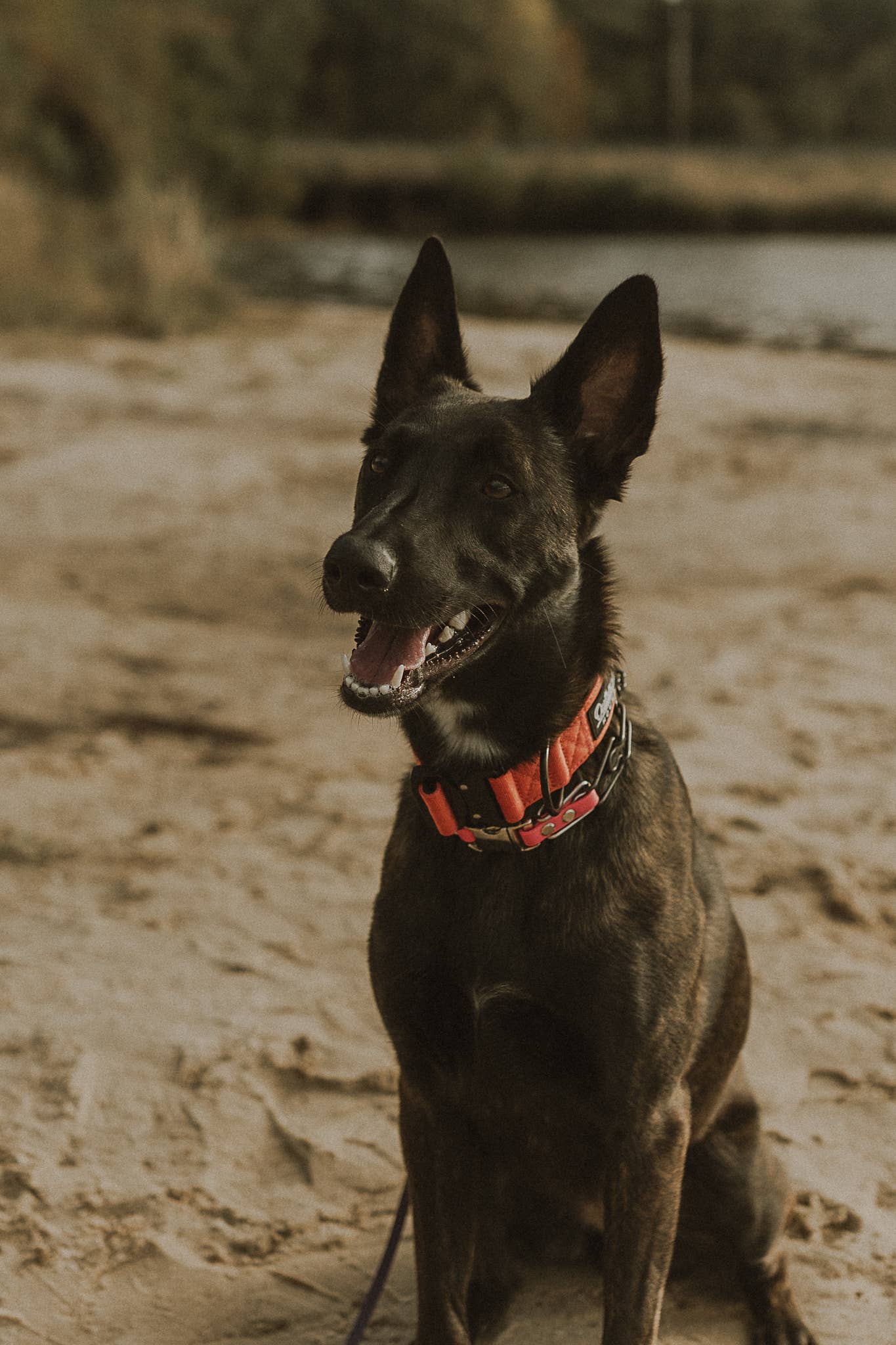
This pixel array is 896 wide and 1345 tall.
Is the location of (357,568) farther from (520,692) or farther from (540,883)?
(540,883)

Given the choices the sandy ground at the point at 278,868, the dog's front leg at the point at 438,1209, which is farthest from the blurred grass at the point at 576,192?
the dog's front leg at the point at 438,1209

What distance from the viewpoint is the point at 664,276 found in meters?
20.3

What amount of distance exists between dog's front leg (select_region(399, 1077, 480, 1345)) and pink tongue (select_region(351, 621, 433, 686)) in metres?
0.73

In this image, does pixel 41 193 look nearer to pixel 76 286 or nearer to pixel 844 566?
pixel 76 286

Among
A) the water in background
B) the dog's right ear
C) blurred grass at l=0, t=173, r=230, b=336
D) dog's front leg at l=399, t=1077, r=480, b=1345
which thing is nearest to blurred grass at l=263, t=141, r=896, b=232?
the water in background

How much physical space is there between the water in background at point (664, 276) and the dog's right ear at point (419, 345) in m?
9.54

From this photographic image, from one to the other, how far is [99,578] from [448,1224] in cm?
488

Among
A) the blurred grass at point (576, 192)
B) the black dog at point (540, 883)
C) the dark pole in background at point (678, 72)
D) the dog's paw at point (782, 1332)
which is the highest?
the dark pole in background at point (678, 72)

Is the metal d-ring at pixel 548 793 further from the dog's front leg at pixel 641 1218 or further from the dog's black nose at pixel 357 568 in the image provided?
the dog's front leg at pixel 641 1218

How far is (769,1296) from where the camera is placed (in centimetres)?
243

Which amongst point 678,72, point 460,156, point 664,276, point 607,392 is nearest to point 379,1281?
point 607,392

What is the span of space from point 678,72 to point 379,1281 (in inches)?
2076

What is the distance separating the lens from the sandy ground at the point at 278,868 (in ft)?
8.43

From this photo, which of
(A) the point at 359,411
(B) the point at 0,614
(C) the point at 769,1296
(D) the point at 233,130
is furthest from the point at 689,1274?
(D) the point at 233,130
